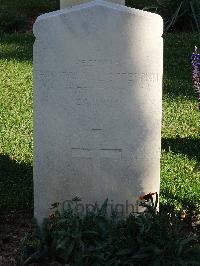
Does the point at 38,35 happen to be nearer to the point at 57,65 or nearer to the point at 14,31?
the point at 57,65

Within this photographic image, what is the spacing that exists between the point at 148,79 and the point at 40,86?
0.58m

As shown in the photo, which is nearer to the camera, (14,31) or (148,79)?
(148,79)

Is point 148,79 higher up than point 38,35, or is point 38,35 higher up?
point 38,35

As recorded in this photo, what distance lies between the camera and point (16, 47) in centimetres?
1010

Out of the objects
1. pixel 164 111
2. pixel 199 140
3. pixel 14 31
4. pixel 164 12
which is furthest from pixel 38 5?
pixel 199 140

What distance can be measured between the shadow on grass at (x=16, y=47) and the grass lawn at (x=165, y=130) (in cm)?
1

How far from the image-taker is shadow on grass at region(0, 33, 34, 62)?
948 cm

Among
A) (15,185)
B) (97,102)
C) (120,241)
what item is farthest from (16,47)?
(120,241)

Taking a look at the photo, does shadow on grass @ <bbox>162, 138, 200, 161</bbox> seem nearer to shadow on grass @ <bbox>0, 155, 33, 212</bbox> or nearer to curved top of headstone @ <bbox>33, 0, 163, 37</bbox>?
shadow on grass @ <bbox>0, 155, 33, 212</bbox>

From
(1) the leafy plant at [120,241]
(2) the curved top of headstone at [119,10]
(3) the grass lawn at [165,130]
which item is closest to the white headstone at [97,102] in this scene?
(2) the curved top of headstone at [119,10]

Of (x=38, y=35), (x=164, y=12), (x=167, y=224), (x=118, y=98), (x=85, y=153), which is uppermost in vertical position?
(x=164, y=12)

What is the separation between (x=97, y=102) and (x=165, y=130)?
2648 millimetres

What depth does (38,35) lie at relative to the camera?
12.4ft

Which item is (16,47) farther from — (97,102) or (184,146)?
(97,102)
